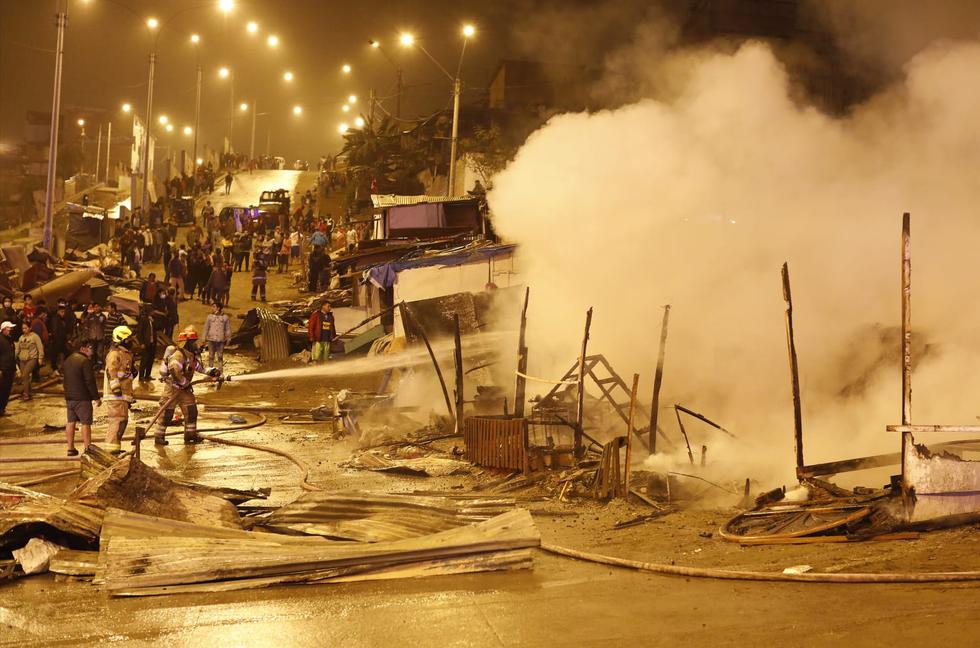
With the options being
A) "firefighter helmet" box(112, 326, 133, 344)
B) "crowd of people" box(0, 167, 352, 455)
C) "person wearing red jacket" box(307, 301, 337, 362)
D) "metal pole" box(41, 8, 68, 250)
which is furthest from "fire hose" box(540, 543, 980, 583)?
"metal pole" box(41, 8, 68, 250)

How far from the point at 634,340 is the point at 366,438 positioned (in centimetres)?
521

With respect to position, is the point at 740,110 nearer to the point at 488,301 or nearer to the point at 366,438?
the point at 488,301

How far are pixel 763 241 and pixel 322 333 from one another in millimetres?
10485

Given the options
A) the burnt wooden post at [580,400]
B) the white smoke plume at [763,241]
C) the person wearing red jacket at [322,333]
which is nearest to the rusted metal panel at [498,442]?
the burnt wooden post at [580,400]

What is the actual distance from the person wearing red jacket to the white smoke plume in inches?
221

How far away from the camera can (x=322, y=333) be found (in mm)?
21391

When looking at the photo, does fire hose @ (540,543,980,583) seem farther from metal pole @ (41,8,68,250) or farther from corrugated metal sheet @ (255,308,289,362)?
metal pole @ (41,8,68,250)

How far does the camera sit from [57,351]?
19562 mm

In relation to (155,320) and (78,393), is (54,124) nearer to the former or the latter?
(155,320)

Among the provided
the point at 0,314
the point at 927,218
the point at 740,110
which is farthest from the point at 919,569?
the point at 0,314

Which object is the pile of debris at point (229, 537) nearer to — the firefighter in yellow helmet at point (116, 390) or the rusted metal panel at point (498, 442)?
the rusted metal panel at point (498, 442)

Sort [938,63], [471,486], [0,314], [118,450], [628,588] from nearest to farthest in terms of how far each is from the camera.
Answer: [628,588] < [471,486] < [118,450] < [938,63] < [0,314]

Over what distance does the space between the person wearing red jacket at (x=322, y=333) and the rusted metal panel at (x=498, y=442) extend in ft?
32.7

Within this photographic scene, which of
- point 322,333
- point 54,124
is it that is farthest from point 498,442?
point 54,124
